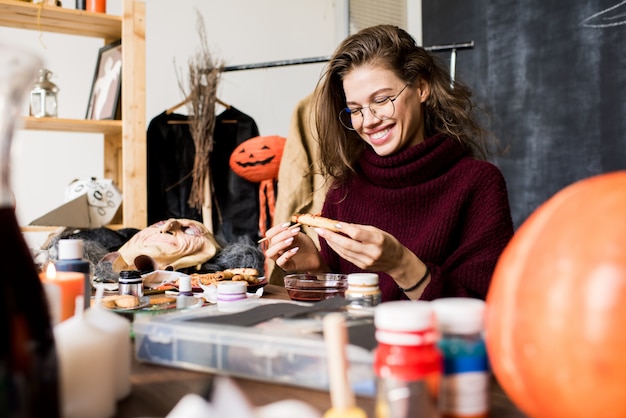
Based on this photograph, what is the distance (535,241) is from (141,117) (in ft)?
8.74

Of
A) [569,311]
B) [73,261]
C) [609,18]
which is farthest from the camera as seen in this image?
[609,18]

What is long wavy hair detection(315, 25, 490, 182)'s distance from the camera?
1.64 metres

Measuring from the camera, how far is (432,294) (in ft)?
4.25

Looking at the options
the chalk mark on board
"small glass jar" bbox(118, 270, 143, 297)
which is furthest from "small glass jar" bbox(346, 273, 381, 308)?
the chalk mark on board

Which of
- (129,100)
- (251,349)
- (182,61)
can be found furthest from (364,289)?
(182,61)

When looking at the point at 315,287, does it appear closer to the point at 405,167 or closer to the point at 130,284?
the point at 130,284

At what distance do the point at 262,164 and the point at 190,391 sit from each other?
2558 millimetres

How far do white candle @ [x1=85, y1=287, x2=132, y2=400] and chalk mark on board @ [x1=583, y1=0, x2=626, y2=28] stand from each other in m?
2.27

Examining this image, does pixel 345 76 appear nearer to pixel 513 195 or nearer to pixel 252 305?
pixel 252 305

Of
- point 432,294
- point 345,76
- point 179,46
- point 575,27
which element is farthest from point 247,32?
point 432,294

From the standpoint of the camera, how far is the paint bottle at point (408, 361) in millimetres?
400

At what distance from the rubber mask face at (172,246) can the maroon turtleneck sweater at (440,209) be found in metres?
→ 0.53

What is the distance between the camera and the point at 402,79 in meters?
1.63

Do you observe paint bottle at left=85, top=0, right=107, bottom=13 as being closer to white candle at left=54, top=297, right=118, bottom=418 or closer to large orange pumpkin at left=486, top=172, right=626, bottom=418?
white candle at left=54, top=297, right=118, bottom=418
